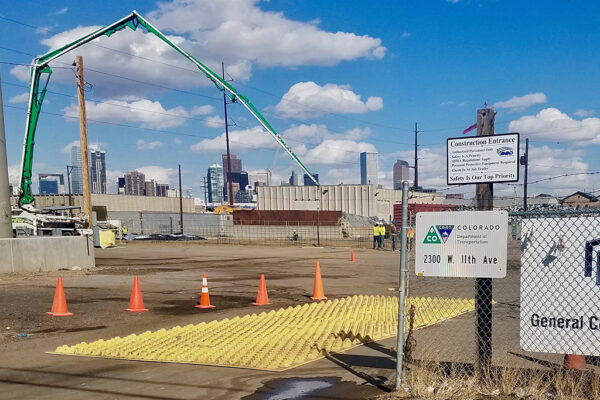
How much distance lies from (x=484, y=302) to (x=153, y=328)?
6.52 meters

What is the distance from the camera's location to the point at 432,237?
5535 millimetres

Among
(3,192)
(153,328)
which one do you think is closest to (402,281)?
(153,328)

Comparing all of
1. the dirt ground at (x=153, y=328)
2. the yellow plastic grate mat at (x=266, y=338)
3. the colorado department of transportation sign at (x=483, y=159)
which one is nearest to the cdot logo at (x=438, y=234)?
the colorado department of transportation sign at (x=483, y=159)

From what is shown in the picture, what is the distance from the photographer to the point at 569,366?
6.00 metres

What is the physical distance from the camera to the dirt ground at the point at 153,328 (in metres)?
6.08

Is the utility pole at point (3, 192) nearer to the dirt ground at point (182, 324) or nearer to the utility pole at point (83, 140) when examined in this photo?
the dirt ground at point (182, 324)

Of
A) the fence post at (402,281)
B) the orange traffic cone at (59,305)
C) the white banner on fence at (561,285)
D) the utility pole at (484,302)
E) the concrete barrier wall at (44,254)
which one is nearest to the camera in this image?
the white banner on fence at (561,285)

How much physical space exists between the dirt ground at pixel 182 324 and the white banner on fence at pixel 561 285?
1775 mm

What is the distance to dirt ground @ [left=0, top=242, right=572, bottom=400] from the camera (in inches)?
241

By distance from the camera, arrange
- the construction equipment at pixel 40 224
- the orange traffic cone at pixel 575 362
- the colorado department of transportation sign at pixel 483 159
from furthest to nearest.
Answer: the construction equipment at pixel 40 224 < the orange traffic cone at pixel 575 362 < the colorado department of transportation sign at pixel 483 159

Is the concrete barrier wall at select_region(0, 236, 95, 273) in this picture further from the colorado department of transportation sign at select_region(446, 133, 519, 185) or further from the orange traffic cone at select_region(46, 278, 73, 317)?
the colorado department of transportation sign at select_region(446, 133, 519, 185)

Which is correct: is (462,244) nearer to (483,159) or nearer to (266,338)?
(483,159)

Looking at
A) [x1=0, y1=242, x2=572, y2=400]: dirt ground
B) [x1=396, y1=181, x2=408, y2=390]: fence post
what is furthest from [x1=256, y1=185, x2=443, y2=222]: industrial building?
[x1=396, y1=181, x2=408, y2=390]: fence post

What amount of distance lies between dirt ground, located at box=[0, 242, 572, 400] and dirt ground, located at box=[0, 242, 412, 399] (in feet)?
0.05
